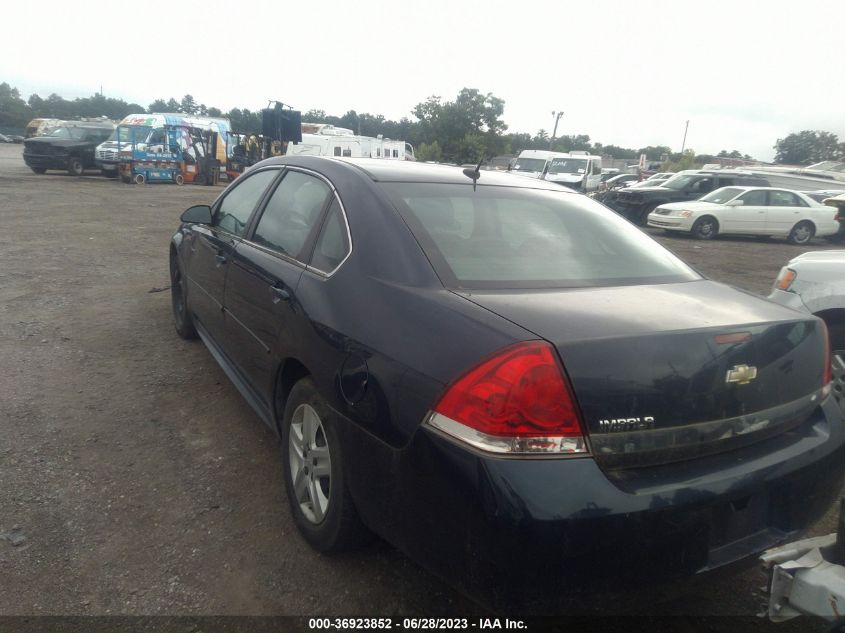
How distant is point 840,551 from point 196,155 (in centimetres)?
2597

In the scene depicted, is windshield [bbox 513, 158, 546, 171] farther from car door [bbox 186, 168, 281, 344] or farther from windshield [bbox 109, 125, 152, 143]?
car door [bbox 186, 168, 281, 344]

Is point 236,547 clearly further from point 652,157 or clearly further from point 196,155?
point 652,157

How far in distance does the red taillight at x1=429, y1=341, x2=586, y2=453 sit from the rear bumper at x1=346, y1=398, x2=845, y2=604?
51mm

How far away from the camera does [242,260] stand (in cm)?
356

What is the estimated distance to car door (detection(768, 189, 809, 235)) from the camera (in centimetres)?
1727

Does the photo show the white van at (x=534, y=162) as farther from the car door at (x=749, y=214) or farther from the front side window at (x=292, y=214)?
the front side window at (x=292, y=214)

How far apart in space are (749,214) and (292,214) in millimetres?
16668

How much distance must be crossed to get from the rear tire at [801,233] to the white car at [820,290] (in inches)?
590

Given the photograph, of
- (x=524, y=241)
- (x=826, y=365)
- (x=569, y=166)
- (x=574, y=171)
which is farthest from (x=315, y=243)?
(x=569, y=166)

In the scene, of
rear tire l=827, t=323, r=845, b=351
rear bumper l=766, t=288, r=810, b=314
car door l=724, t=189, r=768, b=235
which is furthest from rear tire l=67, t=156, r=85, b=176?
rear tire l=827, t=323, r=845, b=351

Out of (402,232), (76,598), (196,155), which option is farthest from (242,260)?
(196,155)

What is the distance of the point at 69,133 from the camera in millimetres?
24750

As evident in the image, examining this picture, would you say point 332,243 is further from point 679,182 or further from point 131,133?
point 131,133

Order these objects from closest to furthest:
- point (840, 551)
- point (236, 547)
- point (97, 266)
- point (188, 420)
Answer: point (840, 551)
point (236, 547)
point (188, 420)
point (97, 266)
